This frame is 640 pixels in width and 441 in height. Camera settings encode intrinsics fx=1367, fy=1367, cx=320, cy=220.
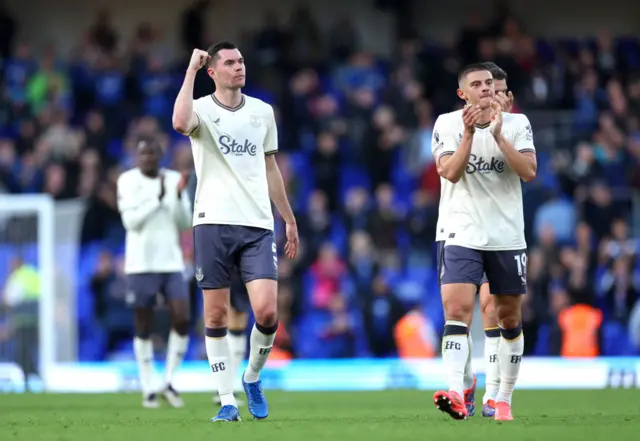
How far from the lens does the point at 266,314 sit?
929 cm

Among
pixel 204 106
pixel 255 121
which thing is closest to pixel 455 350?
pixel 255 121

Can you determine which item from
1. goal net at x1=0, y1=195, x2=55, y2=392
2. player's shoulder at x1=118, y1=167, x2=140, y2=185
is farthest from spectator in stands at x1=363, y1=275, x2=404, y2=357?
player's shoulder at x1=118, y1=167, x2=140, y2=185

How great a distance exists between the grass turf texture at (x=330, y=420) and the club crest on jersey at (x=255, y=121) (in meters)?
2.04

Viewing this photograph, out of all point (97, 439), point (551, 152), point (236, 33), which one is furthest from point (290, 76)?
point (97, 439)

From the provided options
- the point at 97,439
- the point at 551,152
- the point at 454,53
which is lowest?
the point at 97,439

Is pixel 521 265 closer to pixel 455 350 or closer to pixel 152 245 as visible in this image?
pixel 455 350

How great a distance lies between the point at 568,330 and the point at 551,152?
3.90 meters

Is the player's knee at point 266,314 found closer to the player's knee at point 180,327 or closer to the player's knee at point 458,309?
the player's knee at point 458,309

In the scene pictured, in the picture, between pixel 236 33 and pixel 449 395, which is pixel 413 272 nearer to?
pixel 236 33

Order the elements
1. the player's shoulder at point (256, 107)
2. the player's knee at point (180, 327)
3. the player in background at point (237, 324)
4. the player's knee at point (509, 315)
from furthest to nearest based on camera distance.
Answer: the player's knee at point (180, 327) < the player in background at point (237, 324) < the player's shoulder at point (256, 107) < the player's knee at point (509, 315)

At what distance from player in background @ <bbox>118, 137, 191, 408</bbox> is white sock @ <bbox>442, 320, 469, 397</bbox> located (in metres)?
4.84

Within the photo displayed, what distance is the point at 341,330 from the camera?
1881 cm

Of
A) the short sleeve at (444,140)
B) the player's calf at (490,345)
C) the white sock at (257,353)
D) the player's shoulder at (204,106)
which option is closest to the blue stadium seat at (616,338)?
the player's calf at (490,345)

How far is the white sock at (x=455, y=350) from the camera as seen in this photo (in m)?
8.91
